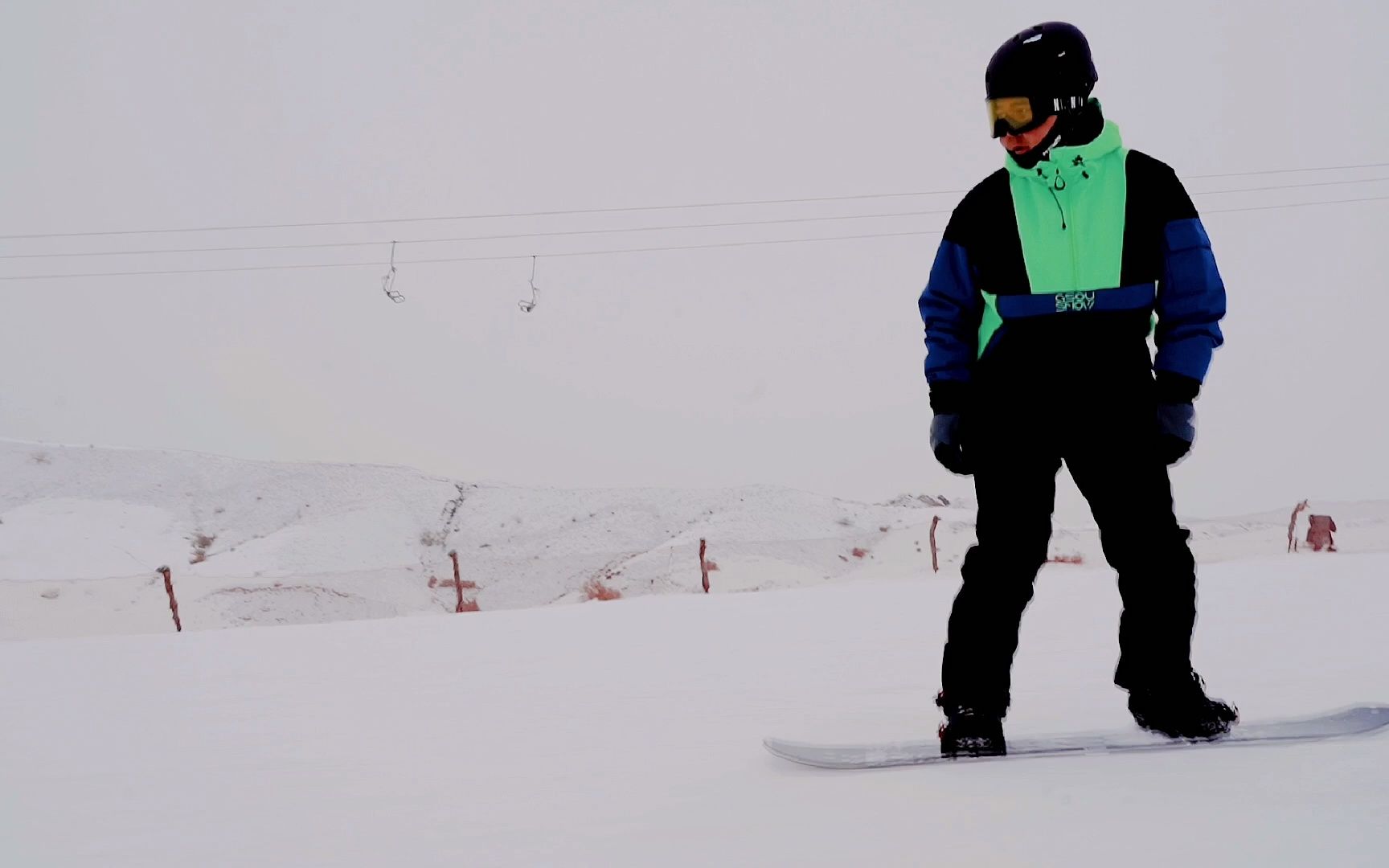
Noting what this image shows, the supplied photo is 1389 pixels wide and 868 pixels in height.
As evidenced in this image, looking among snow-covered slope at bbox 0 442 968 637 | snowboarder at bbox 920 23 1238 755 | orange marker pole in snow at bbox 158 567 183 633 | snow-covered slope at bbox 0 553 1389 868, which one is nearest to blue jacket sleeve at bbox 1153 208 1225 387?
snowboarder at bbox 920 23 1238 755

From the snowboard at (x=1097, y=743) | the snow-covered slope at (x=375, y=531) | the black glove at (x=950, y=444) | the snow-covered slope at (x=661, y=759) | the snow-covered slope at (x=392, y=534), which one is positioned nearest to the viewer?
the snow-covered slope at (x=661, y=759)

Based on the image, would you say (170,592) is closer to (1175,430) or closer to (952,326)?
(952,326)

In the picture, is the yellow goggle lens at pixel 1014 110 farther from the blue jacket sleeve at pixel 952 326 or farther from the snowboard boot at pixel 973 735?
the snowboard boot at pixel 973 735

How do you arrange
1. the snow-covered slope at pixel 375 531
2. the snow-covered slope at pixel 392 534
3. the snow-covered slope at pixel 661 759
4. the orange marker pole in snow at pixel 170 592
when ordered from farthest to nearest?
the snow-covered slope at pixel 375 531, the snow-covered slope at pixel 392 534, the orange marker pole in snow at pixel 170 592, the snow-covered slope at pixel 661 759

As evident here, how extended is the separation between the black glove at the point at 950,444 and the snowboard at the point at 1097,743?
57cm

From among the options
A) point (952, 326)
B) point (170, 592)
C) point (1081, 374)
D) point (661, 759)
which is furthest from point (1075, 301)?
point (170, 592)

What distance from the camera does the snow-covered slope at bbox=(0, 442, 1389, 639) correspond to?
16.1 meters

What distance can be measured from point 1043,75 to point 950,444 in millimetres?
776

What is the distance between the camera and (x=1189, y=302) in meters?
1.99

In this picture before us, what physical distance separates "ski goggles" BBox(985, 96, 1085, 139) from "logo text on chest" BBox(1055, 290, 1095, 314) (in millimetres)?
355

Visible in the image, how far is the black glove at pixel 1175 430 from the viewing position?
6.46 ft

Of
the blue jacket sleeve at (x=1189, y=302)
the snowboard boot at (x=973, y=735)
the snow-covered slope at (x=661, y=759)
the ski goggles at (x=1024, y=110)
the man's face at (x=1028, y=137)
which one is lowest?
the snow-covered slope at (x=661, y=759)

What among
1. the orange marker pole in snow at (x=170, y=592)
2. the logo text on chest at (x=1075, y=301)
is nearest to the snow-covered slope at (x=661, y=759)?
the logo text on chest at (x=1075, y=301)

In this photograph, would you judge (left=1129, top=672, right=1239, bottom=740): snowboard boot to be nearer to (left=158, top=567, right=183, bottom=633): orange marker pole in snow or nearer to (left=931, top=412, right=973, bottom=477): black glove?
(left=931, top=412, right=973, bottom=477): black glove
